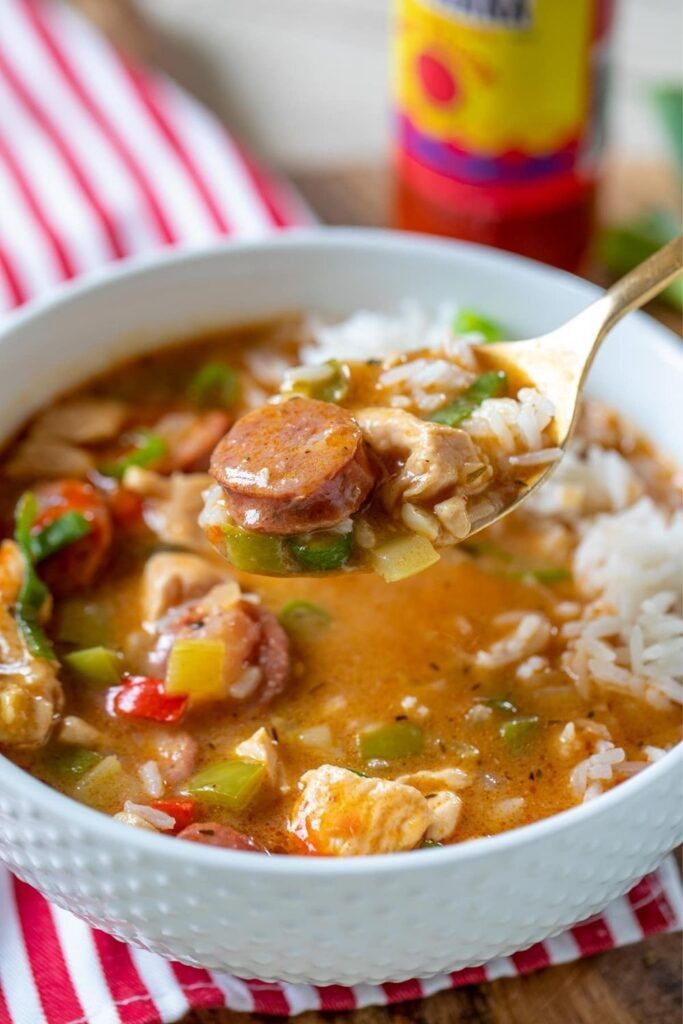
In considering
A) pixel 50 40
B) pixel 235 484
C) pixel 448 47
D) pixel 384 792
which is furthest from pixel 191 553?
pixel 50 40

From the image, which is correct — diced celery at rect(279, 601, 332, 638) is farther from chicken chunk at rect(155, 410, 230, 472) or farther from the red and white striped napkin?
the red and white striped napkin

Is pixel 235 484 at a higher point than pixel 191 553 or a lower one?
higher

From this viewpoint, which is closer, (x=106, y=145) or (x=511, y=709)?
(x=511, y=709)

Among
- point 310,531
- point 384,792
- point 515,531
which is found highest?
point 310,531

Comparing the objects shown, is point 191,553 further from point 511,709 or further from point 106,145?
point 106,145

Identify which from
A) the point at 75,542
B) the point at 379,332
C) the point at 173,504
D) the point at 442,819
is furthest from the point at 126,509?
the point at 442,819
